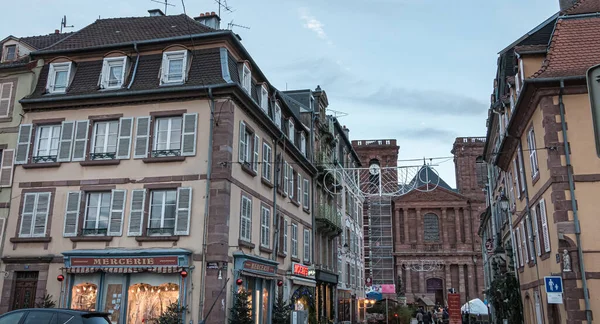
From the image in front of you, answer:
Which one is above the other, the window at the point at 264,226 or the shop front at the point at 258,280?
the window at the point at 264,226

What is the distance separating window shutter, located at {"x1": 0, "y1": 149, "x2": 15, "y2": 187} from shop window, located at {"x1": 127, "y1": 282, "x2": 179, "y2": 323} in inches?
245

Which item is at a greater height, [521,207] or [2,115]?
[2,115]

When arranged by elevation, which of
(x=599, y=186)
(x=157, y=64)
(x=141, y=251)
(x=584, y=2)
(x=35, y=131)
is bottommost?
(x=141, y=251)

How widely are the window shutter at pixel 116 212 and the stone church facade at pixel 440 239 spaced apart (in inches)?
1753

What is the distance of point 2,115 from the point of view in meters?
→ 19.1

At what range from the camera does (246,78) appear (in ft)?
61.7

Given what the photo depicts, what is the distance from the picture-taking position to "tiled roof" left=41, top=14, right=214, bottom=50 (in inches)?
747

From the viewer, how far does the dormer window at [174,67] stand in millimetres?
17578

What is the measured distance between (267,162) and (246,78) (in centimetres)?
340

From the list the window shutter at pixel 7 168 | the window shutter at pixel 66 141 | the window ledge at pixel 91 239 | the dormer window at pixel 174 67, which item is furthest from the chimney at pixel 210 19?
the window ledge at pixel 91 239

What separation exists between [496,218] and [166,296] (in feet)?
70.6

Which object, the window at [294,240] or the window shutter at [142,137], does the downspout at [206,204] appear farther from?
the window at [294,240]

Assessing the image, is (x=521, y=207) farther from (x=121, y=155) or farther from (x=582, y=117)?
(x=121, y=155)

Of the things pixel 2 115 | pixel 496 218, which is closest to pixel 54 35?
pixel 2 115
